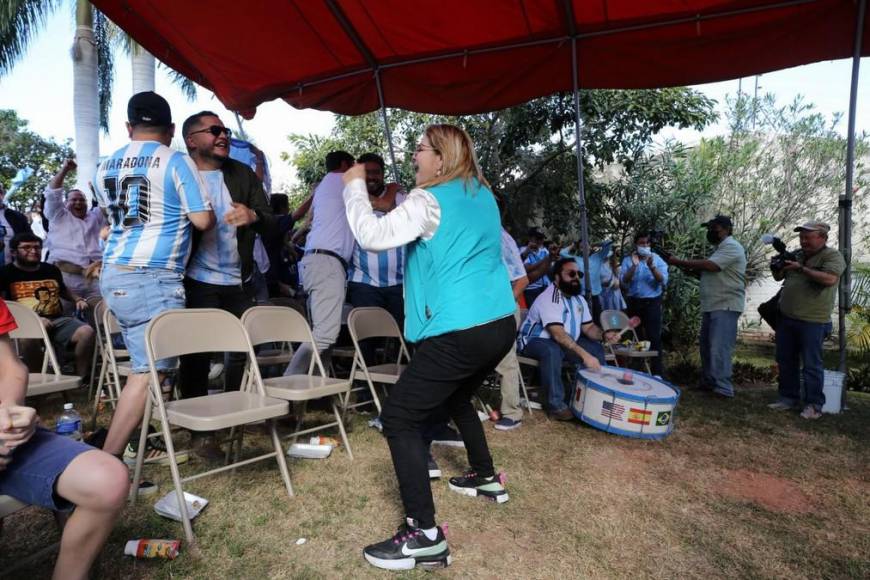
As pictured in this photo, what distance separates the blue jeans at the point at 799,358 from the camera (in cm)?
495

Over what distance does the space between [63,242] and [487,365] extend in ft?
17.0

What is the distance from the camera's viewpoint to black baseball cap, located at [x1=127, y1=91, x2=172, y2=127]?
Answer: 8.75 ft

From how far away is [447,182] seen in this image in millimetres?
2240

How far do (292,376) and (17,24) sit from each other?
14.9 metres

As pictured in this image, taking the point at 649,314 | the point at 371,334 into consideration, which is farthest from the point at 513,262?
the point at 649,314

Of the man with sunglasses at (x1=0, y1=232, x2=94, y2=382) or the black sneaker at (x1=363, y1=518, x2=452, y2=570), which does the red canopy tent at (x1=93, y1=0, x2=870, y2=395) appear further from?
the black sneaker at (x1=363, y1=518, x2=452, y2=570)

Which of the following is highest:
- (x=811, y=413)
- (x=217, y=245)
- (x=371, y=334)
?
(x=217, y=245)

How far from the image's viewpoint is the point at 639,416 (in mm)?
3922

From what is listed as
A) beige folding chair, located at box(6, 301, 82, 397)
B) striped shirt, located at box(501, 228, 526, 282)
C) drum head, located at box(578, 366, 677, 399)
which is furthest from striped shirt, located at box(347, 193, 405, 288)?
beige folding chair, located at box(6, 301, 82, 397)

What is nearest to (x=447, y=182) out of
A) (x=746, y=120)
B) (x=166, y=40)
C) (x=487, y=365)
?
(x=487, y=365)

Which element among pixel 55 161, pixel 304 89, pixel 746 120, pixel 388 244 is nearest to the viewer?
pixel 388 244

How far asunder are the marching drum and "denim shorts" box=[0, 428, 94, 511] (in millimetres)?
3410

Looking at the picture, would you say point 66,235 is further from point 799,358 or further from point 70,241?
point 799,358

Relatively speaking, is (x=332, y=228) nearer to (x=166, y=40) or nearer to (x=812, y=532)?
(x=166, y=40)
